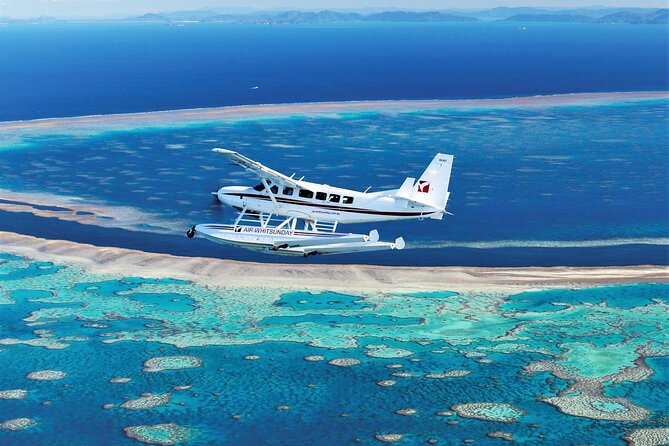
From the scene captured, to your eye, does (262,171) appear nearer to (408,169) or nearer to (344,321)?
(344,321)

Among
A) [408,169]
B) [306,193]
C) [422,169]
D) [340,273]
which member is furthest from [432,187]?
[422,169]

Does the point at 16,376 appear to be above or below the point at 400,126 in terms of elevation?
below

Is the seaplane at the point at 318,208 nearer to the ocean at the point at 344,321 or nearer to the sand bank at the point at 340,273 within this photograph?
the ocean at the point at 344,321

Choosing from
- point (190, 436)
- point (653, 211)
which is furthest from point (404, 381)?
point (653, 211)

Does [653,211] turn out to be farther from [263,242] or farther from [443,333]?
[263,242]

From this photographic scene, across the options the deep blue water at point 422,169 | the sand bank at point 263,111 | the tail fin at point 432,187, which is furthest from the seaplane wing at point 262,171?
the sand bank at point 263,111

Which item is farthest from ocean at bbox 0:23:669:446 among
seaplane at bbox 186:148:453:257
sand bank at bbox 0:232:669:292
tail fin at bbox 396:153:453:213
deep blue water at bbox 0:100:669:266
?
tail fin at bbox 396:153:453:213
